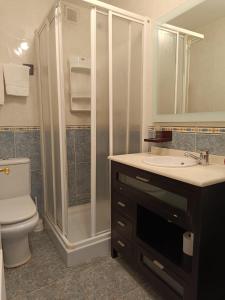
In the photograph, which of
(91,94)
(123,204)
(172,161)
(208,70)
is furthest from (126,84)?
(123,204)

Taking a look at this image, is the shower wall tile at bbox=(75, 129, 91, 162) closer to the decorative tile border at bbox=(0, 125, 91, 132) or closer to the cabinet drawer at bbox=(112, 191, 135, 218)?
the decorative tile border at bbox=(0, 125, 91, 132)

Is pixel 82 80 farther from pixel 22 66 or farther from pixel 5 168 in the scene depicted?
pixel 5 168

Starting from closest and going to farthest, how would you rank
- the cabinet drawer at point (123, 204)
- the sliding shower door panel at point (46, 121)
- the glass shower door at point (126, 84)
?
the cabinet drawer at point (123, 204)
the glass shower door at point (126, 84)
the sliding shower door panel at point (46, 121)

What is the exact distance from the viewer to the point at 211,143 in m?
1.37

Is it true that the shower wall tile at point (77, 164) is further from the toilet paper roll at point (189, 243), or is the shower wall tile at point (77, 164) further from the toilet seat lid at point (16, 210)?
the toilet paper roll at point (189, 243)

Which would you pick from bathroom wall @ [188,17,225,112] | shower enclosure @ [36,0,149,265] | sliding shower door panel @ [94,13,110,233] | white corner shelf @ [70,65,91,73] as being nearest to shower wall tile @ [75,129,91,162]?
shower enclosure @ [36,0,149,265]

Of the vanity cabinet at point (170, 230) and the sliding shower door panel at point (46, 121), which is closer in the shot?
the vanity cabinet at point (170, 230)

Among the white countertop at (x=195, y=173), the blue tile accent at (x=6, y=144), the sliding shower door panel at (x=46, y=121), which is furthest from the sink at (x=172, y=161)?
the blue tile accent at (x=6, y=144)

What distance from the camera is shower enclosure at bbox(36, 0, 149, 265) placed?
5.08ft

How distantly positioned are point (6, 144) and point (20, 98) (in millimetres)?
481

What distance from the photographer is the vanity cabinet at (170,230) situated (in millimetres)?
1002

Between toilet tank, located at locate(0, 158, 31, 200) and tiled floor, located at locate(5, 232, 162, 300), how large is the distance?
594 millimetres

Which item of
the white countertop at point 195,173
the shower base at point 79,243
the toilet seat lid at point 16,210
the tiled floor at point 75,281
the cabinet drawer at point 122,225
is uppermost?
the white countertop at point 195,173

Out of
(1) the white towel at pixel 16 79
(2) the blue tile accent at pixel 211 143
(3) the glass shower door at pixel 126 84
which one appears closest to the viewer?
(2) the blue tile accent at pixel 211 143
